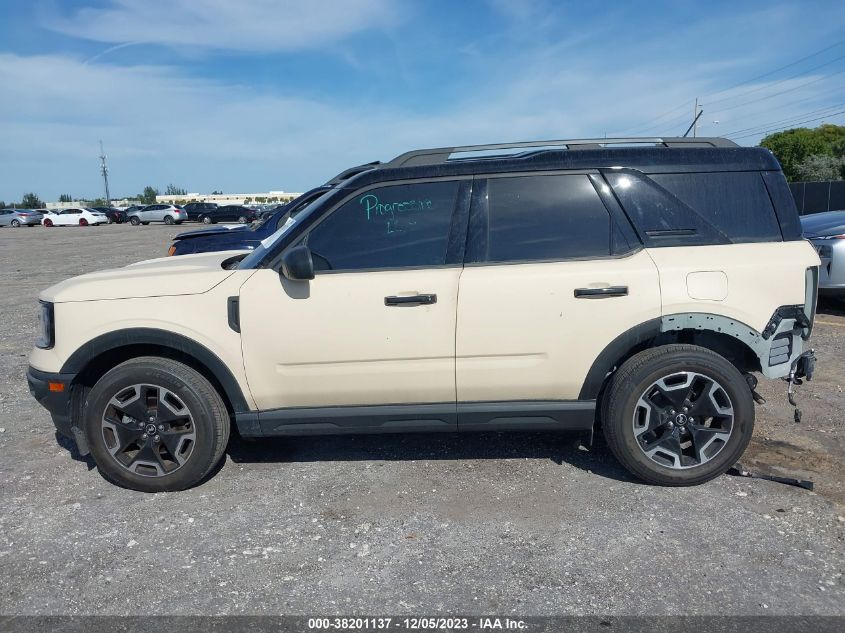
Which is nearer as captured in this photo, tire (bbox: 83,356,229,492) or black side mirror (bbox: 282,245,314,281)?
Result: black side mirror (bbox: 282,245,314,281)

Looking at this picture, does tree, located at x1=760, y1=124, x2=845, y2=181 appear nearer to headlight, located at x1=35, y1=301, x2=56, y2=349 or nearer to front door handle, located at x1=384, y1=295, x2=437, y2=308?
front door handle, located at x1=384, y1=295, x2=437, y2=308

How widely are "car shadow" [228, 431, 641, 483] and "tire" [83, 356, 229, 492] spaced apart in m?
0.58

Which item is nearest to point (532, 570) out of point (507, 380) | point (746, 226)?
point (507, 380)

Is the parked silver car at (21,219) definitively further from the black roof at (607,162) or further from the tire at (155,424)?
the black roof at (607,162)

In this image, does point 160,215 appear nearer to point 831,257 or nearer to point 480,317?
point 831,257

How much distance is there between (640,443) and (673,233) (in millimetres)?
1205

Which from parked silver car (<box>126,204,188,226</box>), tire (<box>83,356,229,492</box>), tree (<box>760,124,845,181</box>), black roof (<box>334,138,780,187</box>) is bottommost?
tire (<box>83,356,229,492</box>)

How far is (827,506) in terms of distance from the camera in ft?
11.8

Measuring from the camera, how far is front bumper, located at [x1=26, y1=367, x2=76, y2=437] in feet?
12.7

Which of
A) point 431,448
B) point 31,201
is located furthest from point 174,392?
point 31,201

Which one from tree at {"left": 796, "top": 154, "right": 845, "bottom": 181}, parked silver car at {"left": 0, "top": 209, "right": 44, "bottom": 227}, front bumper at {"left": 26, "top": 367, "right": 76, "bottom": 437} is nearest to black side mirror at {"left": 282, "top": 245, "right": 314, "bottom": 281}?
front bumper at {"left": 26, "top": 367, "right": 76, "bottom": 437}

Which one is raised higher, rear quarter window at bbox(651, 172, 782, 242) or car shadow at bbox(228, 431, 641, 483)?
rear quarter window at bbox(651, 172, 782, 242)

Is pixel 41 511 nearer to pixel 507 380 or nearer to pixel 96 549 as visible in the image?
pixel 96 549

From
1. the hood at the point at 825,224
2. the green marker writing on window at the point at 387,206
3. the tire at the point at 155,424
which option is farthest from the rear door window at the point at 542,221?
the hood at the point at 825,224
